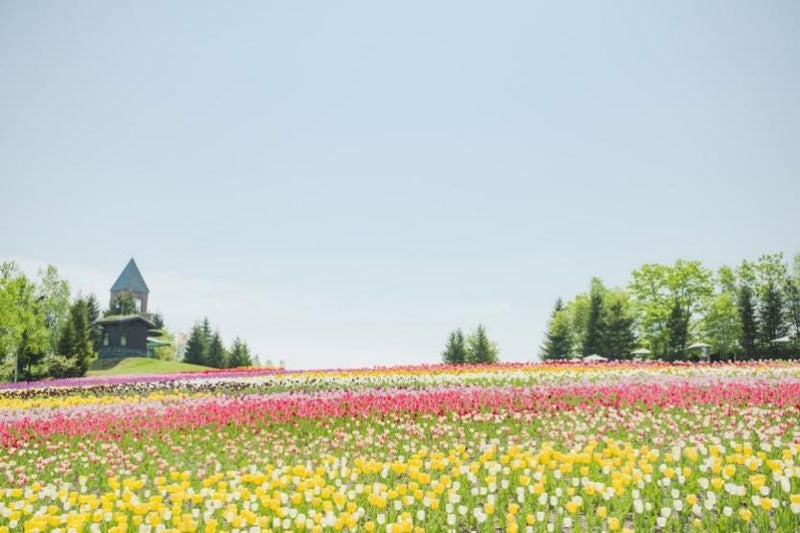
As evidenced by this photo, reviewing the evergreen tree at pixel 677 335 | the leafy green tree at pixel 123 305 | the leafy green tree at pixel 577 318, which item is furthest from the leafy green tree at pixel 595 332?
the leafy green tree at pixel 123 305

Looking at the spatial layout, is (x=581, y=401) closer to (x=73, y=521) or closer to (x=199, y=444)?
(x=199, y=444)

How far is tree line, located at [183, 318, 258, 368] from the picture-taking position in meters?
61.5

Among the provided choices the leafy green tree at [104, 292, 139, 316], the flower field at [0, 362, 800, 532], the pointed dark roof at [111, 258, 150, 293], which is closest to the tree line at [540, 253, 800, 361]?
the flower field at [0, 362, 800, 532]

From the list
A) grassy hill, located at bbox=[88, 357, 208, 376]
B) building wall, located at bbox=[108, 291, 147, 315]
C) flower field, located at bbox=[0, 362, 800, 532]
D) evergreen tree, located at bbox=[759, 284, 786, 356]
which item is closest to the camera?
flower field, located at bbox=[0, 362, 800, 532]

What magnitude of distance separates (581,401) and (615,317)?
42.4m

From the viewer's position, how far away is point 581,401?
500 inches

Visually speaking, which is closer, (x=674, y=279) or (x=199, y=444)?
(x=199, y=444)

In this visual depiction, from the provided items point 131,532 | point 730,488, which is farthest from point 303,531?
point 730,488

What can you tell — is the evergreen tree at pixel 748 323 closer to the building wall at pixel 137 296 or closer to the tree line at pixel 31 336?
the tree line at pixel 31 336

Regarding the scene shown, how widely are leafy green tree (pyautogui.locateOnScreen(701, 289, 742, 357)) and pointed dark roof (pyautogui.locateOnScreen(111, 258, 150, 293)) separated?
3614 inches

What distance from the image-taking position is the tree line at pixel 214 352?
202 feet

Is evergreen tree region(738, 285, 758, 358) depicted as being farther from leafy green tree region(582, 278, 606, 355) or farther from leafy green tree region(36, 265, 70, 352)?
leafy green tree region(36, 265, 70, 352)

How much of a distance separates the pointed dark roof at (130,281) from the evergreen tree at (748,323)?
311ft

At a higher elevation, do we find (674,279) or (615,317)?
(674,279)
